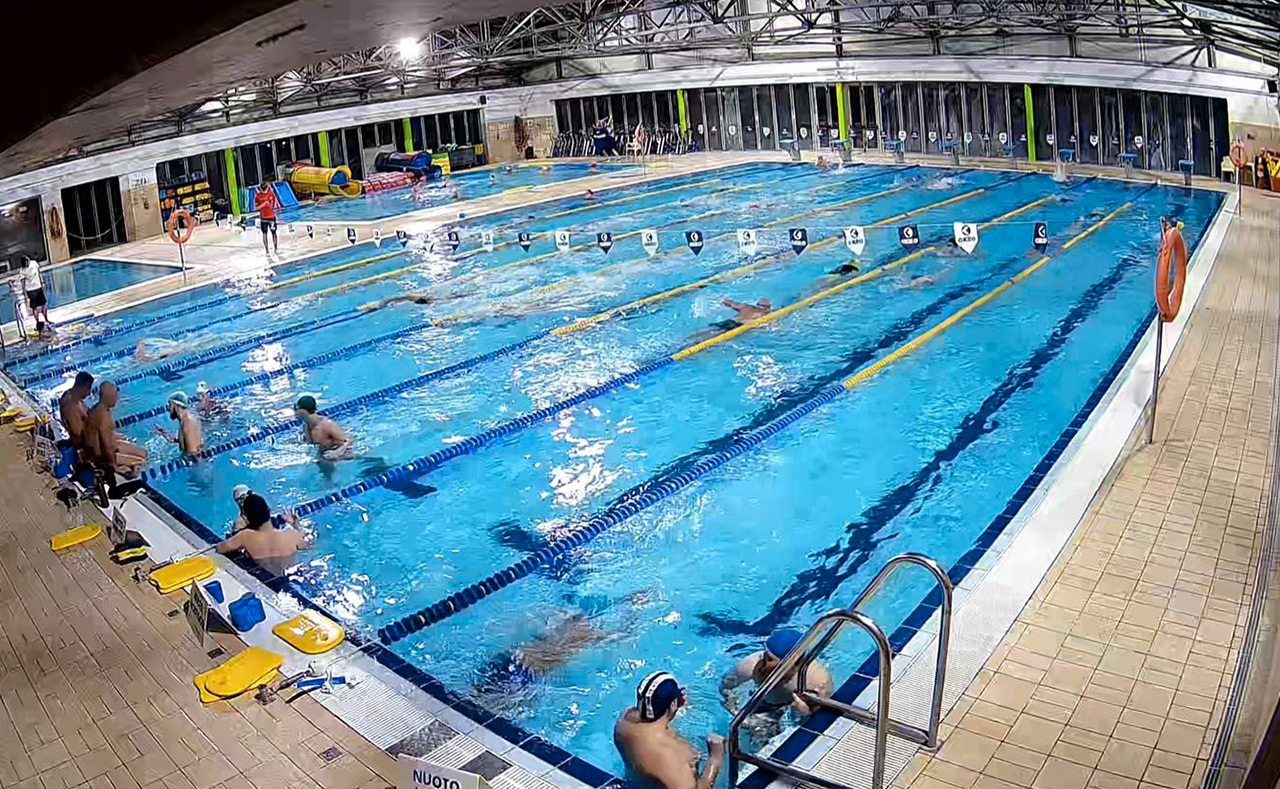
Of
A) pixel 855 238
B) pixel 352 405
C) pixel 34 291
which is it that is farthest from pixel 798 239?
pixel 34 291

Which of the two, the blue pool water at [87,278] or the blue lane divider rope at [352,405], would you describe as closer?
the blue lane divider rope at [352,405]

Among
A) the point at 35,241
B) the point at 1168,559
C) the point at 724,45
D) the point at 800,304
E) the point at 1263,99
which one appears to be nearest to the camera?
the point at 1168,559

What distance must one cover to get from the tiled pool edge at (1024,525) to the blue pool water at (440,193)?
15.7 metres

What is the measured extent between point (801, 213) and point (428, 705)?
45.0 ft

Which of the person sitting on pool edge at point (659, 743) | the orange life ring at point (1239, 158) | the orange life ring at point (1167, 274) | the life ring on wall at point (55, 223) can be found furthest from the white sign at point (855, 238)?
the life ring on wall at point (55, 223)

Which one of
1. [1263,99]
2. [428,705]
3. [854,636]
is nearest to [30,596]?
[428,705]

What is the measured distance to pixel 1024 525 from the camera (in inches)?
258

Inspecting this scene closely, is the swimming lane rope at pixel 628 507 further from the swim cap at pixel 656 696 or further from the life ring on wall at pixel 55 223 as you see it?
the life ring on wall at pixel 55 223

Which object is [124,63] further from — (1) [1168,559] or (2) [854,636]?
(1) [1168,559]

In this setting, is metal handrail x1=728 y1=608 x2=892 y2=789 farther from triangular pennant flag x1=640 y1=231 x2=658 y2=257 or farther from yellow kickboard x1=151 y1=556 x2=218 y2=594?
triangular pennant flag x1=640 y1=231 x2=658 y2=257

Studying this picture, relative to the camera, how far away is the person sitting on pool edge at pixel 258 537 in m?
7.01

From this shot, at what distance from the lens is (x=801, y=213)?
17812 millimetres

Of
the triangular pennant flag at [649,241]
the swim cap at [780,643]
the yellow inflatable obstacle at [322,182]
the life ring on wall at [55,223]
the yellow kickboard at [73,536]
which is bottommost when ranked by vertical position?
the swim cap at [780,643]

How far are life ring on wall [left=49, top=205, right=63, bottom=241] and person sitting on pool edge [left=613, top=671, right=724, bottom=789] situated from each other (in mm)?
19977
